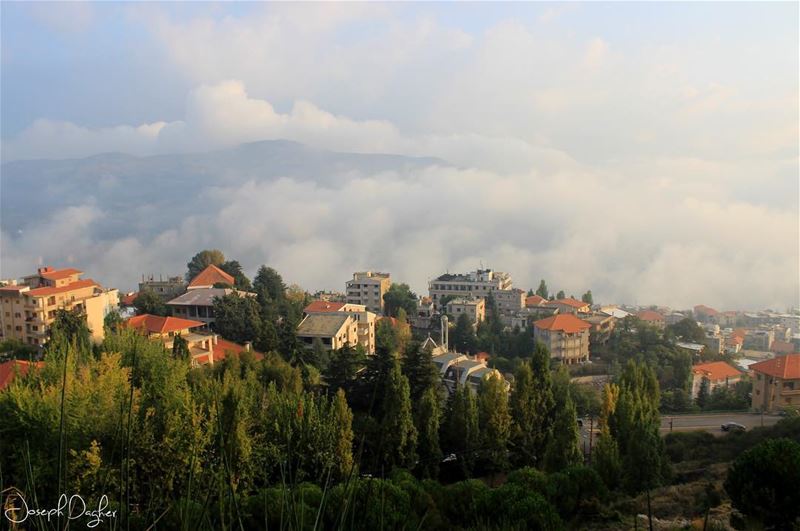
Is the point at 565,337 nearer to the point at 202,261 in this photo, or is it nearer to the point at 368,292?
the point at 368,292

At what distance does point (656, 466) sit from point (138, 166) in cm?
8508

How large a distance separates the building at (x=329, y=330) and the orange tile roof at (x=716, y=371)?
9193mm

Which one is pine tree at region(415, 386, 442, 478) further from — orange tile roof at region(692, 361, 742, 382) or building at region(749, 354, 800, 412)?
orange tile roof at region(692, 361, 742, 382)

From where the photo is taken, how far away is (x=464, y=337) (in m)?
19.9

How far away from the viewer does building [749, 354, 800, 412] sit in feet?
38.1

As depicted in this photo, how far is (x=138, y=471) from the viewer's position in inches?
215

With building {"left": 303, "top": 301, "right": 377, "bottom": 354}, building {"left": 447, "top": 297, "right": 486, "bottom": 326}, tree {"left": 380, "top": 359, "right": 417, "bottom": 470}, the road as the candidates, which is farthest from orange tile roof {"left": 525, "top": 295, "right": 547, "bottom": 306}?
tree {"left": 380, "top": 359, "right": 417, "bottom": 470}

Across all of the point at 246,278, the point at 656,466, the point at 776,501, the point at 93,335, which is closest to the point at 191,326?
the point at 93,335

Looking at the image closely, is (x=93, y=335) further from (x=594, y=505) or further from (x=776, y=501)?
(x=776, y=501)

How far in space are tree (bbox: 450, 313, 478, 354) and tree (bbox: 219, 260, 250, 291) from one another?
7447 millimetres

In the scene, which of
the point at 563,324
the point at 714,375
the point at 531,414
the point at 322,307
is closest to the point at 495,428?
the point at 531,414

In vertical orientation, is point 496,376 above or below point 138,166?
below

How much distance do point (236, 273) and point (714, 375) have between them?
625 inches

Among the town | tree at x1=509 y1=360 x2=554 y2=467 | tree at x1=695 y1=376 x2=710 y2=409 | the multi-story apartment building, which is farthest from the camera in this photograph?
the multi-story apartment building
